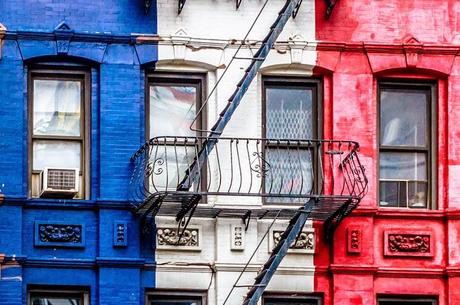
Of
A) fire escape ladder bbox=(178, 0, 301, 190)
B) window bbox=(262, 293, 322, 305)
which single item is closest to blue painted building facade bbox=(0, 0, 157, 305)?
fire escape ladder bbox=(178, 0, 301, 190)

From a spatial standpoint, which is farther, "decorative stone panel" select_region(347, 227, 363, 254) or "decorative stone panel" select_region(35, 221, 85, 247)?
"decorative stone panel" select_region(347, 227, 363, 254)

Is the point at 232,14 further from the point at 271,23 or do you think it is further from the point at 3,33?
the point at 3,33

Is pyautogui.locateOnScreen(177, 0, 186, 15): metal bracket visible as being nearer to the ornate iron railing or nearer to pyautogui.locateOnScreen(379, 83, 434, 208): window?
the ornate iron railing

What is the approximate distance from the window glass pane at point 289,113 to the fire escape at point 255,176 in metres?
0.23

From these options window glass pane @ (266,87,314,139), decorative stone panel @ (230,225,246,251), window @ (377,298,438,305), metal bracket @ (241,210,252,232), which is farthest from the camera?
window glass pane @ (266,87,314,139)

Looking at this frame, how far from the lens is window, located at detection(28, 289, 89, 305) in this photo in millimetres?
33656

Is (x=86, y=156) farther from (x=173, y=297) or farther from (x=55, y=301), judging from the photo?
(x=173, y=297)

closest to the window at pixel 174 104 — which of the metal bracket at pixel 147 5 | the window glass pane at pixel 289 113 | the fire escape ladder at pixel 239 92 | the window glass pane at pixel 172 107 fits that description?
the window glass pane at pixel 172 107

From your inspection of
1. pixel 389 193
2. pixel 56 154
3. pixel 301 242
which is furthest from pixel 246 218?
pixel 56 154

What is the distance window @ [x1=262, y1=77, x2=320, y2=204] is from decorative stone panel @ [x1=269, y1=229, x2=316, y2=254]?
21.0 inches

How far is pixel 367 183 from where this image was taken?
34.2m

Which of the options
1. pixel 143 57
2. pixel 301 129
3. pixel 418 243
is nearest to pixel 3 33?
pixel 143 57

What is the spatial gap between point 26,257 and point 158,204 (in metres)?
2.00

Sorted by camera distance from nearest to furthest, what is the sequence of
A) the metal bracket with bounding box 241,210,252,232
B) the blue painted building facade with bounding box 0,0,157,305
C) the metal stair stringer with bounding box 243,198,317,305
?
the metal stair stringer with bounding box 243,198,317,305, the blue painted building facade with bounding box 0,0,157,305, the metal bracket with bounding box 241,210,252,232
